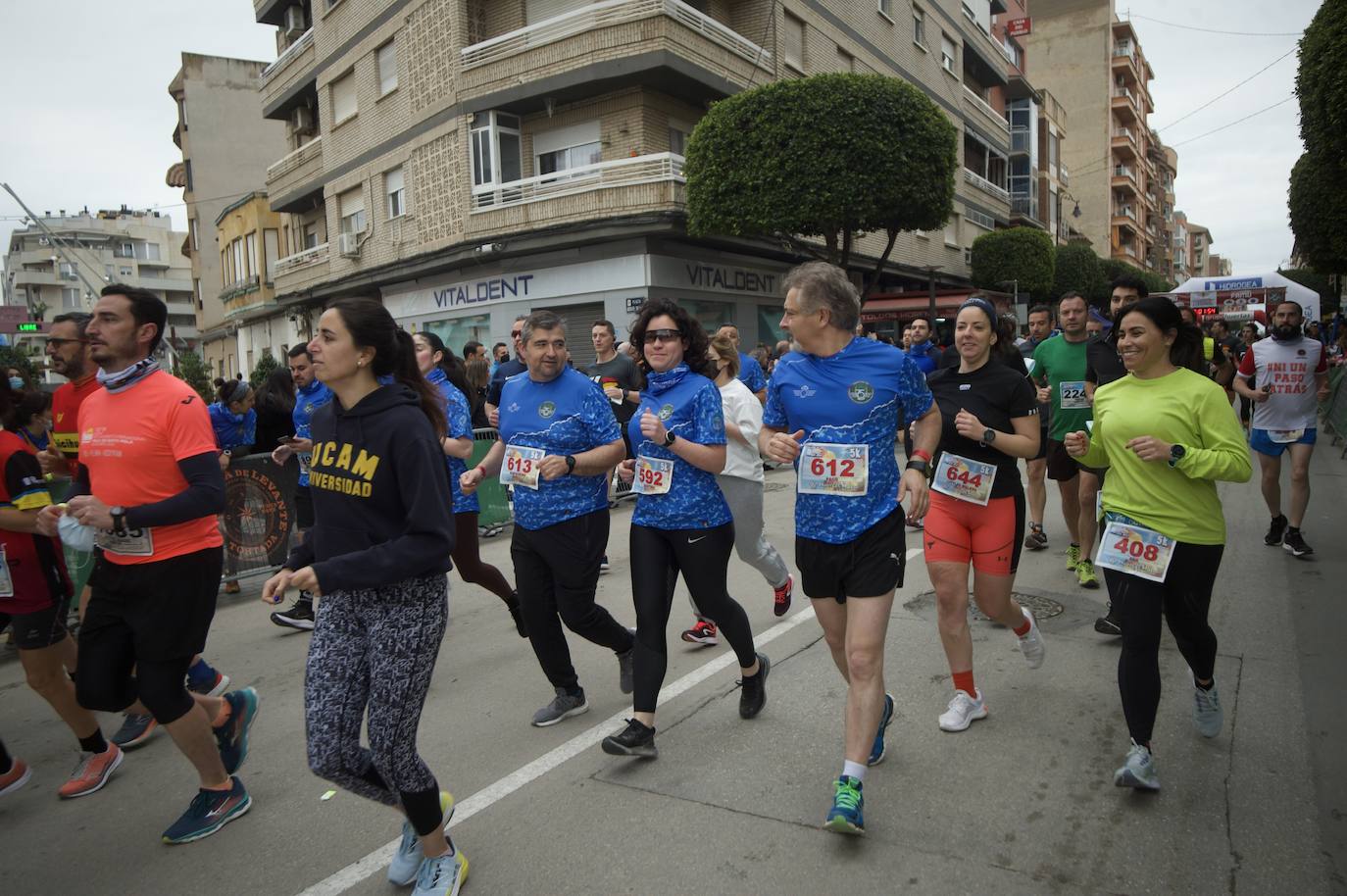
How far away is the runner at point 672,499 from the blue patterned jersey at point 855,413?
0.55 metres

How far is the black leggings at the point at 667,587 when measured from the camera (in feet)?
12.7

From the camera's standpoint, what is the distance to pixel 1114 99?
63.6 meters

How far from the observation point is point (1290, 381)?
7.25 m

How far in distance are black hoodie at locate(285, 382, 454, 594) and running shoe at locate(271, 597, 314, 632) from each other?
4038mm

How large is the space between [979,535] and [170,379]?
3.51m

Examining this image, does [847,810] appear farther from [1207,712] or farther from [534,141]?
[534,141]

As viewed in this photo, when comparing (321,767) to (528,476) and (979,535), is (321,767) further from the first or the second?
(979,535)

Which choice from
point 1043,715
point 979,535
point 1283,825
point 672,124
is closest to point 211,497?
point 979,535

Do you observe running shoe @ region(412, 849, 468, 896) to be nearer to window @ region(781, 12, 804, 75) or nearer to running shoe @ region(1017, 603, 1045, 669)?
running shoe @ region(1017, 603, 1045, 669)

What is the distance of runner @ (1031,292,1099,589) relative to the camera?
630cm

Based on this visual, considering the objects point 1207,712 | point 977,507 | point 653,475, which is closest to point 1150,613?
point 1207,712

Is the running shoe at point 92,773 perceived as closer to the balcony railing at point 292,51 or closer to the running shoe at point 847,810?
the running shoe at point 847,810

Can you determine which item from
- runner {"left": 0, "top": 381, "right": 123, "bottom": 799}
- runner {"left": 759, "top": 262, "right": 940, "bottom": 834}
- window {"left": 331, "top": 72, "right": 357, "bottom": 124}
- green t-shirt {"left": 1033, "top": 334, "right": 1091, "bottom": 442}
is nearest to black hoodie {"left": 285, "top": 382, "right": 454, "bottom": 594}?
runner {"left": 759, "top": 262, "right": 940, "bottom": 834}

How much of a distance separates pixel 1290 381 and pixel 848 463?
230 inches
